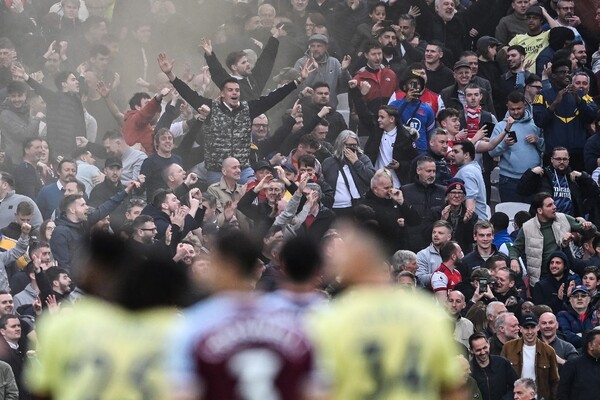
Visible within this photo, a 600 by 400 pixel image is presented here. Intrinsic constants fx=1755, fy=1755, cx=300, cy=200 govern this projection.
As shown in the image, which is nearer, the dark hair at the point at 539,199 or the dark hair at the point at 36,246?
the dark hair at the point at 36,246

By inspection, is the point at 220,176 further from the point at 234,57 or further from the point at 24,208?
the point at 24,208

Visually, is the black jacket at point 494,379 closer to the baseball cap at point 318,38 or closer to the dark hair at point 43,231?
the dark hair at point 43,231

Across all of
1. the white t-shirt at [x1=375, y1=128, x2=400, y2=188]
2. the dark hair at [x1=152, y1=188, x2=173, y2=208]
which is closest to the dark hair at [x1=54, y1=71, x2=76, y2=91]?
the dark hair at [x1=152, y1=188, x2=173, y2=208]

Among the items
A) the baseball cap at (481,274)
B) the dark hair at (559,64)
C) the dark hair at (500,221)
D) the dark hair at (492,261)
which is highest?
the baseball cap at (481,274)

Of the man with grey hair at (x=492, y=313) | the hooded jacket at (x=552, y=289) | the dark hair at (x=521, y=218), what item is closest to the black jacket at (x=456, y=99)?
the dark hair at (x=521, y=218)

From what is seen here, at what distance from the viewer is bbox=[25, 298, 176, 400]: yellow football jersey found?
349 inches

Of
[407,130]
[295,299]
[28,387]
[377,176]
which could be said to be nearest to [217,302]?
[295,299]

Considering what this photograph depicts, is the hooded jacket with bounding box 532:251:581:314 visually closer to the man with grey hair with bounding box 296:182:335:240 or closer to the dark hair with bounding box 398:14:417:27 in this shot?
the man with grey hair with bounding box 296:182:335:240

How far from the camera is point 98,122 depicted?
20.4 meters

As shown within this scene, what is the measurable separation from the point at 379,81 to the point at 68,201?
18.7 ft

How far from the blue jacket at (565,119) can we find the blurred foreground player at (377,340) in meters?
12.2

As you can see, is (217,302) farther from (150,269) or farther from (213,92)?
(213,92)

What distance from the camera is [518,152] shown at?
20.5 m

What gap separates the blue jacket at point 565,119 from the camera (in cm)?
2088
